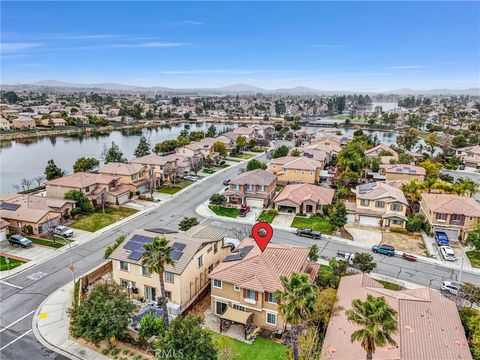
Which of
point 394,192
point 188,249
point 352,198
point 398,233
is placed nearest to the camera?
point 188,249

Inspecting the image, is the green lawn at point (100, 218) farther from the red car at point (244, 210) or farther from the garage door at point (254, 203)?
the garage door at point (254, 203)

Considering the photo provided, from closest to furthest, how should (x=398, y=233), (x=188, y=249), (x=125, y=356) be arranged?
1. (x=125, y=356)
2. (x=188, y=249)
3. (x=398, y=233)

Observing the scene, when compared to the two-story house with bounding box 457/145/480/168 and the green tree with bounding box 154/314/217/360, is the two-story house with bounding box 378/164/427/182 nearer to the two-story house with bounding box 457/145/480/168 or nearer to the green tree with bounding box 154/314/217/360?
the two-story house with bounding box 457/145/480/168

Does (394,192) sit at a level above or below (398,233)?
above

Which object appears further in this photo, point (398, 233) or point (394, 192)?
point (394, 192)

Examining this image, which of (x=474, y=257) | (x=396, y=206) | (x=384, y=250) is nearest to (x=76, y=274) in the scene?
(x=384, y=250)

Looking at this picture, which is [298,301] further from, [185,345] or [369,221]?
[369,221]

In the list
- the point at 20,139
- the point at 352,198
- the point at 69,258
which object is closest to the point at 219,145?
the point at 352,198

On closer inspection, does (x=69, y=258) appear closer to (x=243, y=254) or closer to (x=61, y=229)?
(x=61, y=229)
